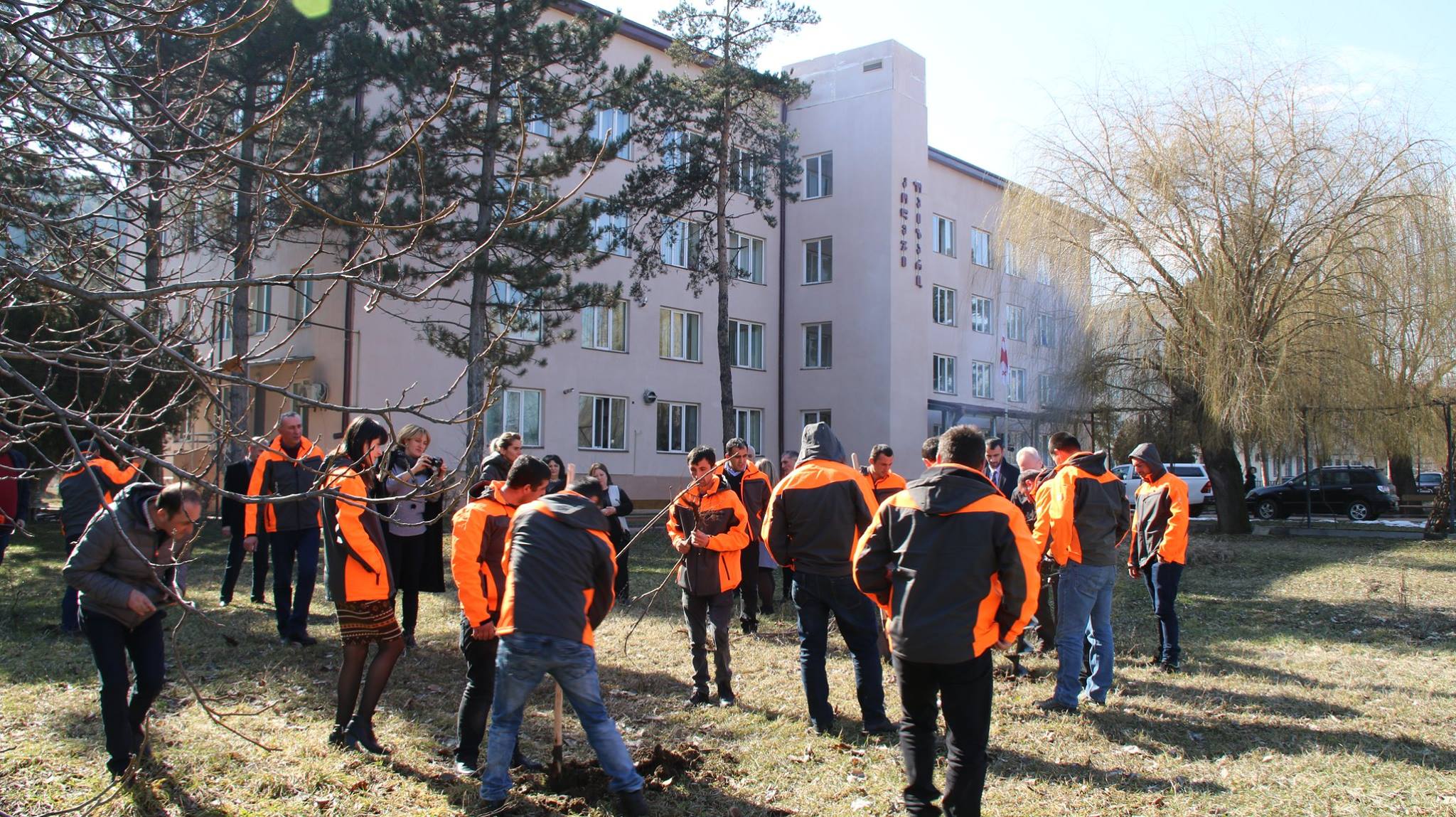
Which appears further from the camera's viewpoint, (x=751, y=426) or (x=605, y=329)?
(x=751, y=426)

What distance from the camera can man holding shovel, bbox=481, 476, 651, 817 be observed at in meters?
4.57

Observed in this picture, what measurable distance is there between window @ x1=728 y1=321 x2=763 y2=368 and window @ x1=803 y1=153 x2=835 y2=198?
16.6 ft

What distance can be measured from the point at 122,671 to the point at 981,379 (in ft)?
116

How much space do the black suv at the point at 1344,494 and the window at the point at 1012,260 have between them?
12050 millimetres

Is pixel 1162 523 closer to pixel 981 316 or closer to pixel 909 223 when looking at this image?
pixel 909 223

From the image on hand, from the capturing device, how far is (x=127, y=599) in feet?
15.2

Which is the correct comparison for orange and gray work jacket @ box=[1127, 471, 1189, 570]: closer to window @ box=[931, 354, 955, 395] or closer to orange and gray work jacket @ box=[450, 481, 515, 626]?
orange and gray work jacket @ box=[450, 481, 515, 626]

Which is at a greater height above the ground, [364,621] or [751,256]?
[751,256]

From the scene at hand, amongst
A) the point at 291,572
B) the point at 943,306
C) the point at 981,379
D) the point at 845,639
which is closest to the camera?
the point at 845,639

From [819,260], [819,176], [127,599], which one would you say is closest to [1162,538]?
[127,599]

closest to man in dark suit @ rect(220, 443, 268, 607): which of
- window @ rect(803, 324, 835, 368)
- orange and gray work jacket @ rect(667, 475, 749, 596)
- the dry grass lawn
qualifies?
the dry grass lawn

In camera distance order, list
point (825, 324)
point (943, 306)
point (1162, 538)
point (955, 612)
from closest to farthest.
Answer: point (955, 612)
point (1162, 538)
point (825, 324)
point (943, 306)

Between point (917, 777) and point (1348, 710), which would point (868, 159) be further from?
point (917, 777)

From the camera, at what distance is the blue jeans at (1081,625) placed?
6582 mm
